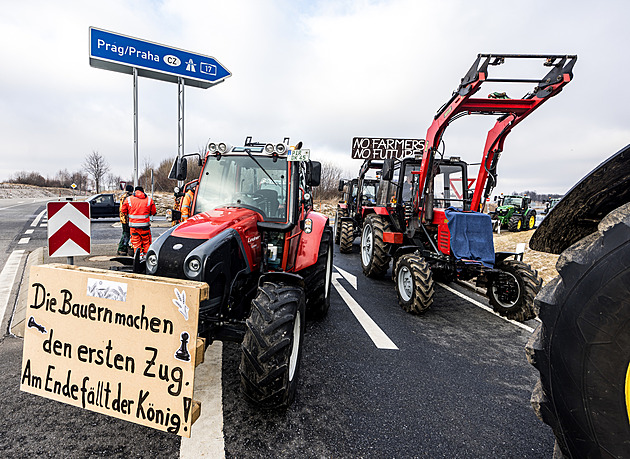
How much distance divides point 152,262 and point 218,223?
2.14ft

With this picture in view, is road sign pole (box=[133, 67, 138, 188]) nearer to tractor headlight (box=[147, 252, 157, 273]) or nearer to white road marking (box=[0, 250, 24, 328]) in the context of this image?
white road marking (box=[0, 250, 24, 328])

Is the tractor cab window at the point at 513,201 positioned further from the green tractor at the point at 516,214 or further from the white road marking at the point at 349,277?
the white road marking at the point at 349,277

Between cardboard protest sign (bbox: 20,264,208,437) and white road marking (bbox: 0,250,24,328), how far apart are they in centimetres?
272

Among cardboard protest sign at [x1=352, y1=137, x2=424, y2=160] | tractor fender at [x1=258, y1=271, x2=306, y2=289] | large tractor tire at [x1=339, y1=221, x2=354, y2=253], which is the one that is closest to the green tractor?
cardboard protest sign at [x1=352, y1=137, x2=424, y2=160]

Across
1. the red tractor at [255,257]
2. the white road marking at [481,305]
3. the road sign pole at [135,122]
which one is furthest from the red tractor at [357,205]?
the road sign pole at [135,122]

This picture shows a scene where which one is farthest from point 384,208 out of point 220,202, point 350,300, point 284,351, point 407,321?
point 284,351

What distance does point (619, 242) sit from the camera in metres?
1.21

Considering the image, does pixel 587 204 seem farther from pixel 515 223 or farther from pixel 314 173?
pixel 515 223

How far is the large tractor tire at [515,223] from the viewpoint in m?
18.5

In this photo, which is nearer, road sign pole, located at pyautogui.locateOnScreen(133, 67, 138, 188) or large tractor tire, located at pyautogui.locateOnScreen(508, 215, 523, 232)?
road sign pole, located at pyautogui.locateOnScreen(133, 67, 138, 188)

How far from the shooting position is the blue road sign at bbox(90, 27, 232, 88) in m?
11.7

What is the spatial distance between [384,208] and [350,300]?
2.66 m

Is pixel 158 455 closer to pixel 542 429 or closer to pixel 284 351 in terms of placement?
pixel 284 351

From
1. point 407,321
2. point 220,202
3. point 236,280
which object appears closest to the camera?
point 236,280
